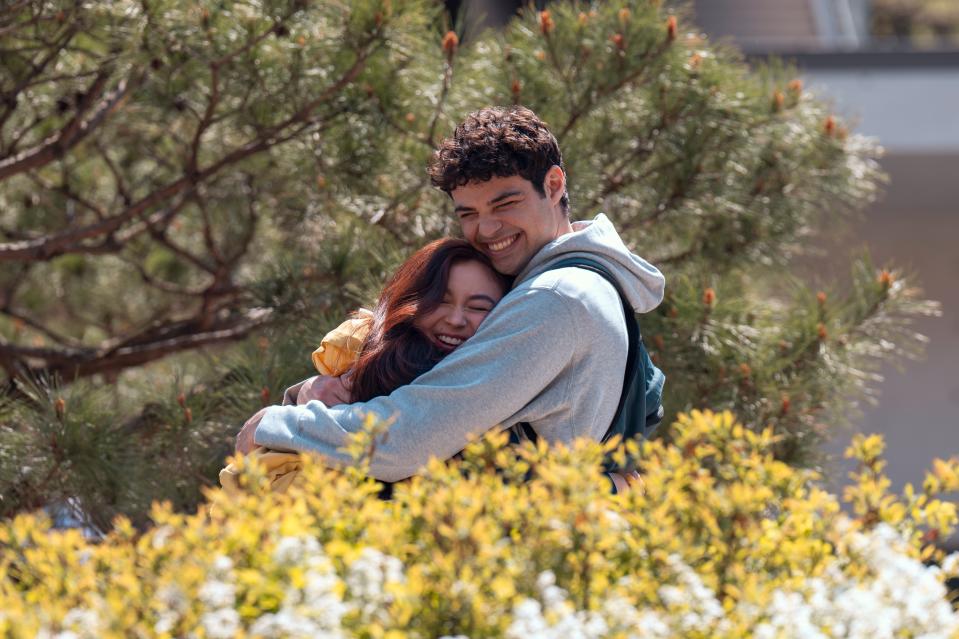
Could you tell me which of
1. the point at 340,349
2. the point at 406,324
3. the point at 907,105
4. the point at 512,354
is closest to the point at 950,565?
the point at 512,354

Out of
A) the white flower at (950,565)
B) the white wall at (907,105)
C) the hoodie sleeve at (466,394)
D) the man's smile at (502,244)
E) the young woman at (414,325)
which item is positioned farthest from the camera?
the white wall at (907,105)

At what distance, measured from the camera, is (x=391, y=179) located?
3.42 metres

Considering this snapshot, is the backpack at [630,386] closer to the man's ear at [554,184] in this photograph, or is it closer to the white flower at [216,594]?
the man's ear at [554,184]

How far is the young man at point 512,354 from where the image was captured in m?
1.83

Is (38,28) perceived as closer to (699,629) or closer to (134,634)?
(134,634)

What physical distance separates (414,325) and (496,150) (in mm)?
325

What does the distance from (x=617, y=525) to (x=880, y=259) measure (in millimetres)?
6239

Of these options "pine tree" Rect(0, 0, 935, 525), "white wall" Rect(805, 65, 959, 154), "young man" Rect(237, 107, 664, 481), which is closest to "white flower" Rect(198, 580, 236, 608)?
"young man" Rect(237, 107, 664, 481)

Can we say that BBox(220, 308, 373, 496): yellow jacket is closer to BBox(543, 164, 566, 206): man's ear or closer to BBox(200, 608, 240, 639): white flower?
BBox(543, 164, 566, 206): man's ear

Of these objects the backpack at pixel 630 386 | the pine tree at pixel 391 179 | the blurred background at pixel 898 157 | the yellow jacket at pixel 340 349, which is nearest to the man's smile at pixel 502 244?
the backpack at pixel 630 386

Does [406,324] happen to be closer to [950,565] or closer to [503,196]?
[503,196]

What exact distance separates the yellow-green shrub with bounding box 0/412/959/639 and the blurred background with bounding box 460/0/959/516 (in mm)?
2361

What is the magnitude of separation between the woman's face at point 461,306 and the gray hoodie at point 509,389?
13cm

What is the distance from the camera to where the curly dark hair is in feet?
6.71
